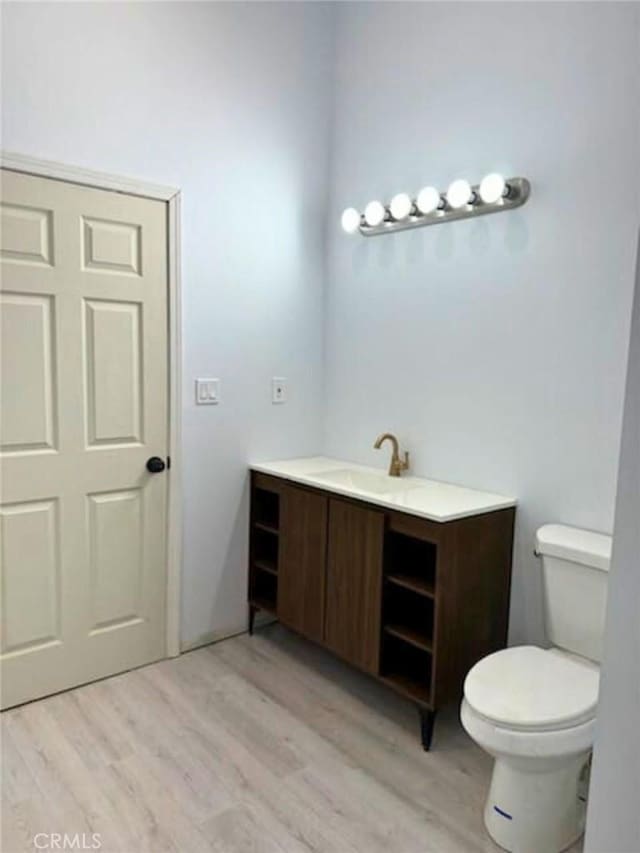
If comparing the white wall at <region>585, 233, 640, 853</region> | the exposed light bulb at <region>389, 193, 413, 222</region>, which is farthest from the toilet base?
the exposed light bulb at <region>389, 193, 413, 222</region>

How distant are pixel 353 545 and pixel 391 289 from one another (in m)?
1.15

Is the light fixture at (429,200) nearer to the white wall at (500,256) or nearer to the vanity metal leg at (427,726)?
the white wall at (500,256)

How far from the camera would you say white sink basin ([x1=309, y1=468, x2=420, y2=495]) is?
2.58 meters

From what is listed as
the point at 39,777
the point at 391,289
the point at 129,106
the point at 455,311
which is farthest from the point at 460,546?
the point at 129,106

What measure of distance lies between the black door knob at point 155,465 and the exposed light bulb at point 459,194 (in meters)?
1.54

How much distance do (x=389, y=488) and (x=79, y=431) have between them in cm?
126

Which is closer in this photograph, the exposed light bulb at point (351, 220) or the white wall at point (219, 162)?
the white wall at point (219, 162)

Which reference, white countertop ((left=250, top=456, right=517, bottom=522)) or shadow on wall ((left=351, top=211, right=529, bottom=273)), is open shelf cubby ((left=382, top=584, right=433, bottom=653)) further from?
shadow on wall ((left=351, top=211, right=529, bottom=273))

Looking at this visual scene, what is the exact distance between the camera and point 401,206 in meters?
2.54

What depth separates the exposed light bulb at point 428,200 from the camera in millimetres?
2412

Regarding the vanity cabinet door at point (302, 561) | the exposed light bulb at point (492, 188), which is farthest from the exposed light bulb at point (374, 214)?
the vanity cabinet door at point (302, 561)

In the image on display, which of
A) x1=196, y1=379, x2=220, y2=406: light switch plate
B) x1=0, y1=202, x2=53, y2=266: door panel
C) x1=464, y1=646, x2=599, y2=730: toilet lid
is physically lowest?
x1=464, y1=646, x2=599, y2=730: toilet lid

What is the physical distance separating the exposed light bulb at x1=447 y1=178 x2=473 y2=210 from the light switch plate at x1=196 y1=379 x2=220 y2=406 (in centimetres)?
122

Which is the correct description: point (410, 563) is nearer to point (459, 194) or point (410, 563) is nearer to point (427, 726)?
point (427, 726)
